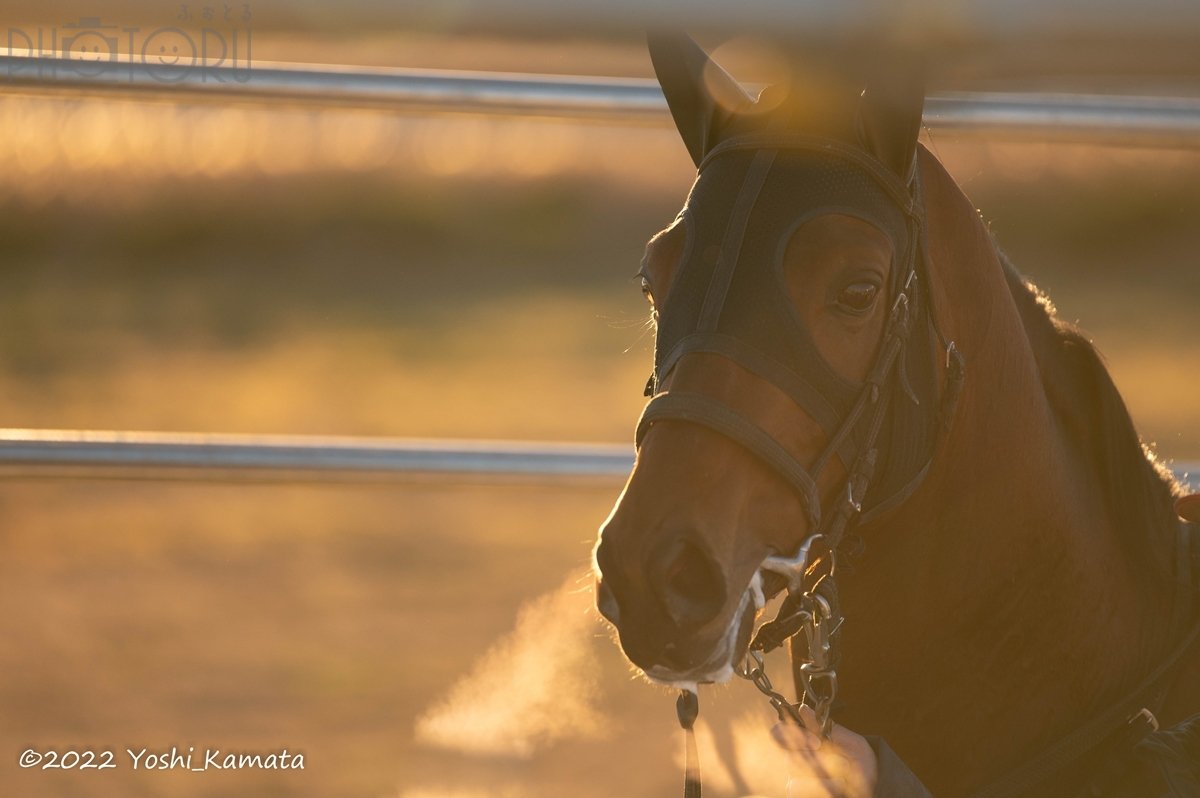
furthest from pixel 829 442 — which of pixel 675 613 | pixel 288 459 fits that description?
pixel 288 459

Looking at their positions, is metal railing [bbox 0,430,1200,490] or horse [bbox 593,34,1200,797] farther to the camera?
metal railing [bbox 0,430,1200,490]

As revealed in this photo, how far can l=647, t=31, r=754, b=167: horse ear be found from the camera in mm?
1560

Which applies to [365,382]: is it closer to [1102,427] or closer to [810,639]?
[1102,427]

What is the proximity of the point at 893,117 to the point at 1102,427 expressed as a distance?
543 millimetres

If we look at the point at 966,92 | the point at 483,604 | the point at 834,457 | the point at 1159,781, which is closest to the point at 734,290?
the point at 834,457

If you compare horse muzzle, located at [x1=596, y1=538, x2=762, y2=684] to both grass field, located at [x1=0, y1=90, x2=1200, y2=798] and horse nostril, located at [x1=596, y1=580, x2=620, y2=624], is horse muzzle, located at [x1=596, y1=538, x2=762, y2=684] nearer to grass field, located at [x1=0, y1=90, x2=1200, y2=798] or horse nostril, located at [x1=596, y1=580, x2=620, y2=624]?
horse nostril, located at [x1=596, y1=580, x2=620, y2=624]

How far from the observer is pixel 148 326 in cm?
1091

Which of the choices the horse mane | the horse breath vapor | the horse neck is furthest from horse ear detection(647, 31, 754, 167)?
the horse breath vapor

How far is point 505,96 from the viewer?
2.25 metres

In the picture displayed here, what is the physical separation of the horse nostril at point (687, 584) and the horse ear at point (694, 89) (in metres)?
0.50

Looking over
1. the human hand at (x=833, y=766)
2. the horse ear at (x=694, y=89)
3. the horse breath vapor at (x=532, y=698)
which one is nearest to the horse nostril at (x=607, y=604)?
the human hand at (x=833, y=766)

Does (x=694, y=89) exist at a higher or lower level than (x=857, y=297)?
higher

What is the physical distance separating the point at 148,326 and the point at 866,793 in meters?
10.3

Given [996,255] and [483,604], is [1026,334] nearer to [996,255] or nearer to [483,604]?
[996,255]
